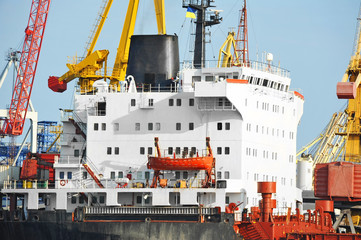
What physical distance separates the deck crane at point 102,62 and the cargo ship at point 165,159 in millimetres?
2801

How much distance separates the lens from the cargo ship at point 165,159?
4881cm

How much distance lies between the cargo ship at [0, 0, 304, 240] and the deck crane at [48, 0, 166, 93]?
2.80m

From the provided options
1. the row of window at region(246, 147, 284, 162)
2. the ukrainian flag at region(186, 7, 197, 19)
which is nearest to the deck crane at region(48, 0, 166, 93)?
the ukrainian flag at region(186, 7, 197, 19)

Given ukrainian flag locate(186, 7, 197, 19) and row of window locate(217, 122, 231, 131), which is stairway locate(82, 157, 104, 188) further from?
ukrainian flag locate(186, 7, 197, 19)

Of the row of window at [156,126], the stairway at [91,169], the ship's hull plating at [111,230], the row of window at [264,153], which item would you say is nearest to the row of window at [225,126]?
Answer: the row of window at [156,126]

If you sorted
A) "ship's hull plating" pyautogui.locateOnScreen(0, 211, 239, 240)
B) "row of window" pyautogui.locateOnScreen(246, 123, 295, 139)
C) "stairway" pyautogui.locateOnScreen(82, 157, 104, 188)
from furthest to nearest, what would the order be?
"row of window" pyautogui.locateOnScreen(246, 123, 295, 139)
"stairway" pyautogui.locateOnScreen(82, 157, 104, 188)
"ship's hull plating" pyautogui.locateOnScreen(0, 211, 239, 240)

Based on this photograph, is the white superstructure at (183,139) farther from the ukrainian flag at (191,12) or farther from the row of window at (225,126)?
the ukrainian flag at (191,12)

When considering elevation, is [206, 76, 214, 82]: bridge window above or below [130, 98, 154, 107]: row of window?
above

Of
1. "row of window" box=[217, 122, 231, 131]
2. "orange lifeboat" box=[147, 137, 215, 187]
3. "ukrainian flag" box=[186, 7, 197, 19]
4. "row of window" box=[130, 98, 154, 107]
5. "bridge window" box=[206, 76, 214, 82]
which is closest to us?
"orange lifeboat" box=[147, 137, 215, 187]

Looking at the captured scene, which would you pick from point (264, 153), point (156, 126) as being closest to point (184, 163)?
point (156, 126)

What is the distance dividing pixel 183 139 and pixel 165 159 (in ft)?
8.97


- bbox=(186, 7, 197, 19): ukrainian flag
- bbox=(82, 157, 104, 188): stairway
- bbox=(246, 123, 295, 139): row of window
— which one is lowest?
bbox=(82, 157, 104, 188): stairway

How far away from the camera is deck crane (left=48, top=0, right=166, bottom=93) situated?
58.4 m

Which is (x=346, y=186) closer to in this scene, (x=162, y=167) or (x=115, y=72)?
(x=162, y=167)
